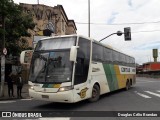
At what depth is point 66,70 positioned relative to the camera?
12.1m

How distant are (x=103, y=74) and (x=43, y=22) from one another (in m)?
36.8

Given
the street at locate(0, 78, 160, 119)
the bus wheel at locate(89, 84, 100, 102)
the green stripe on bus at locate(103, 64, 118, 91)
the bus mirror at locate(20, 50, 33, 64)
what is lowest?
the street at locate(0, 78, 160, 119)

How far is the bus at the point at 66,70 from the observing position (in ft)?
39.0

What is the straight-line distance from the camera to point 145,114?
10734 millimetres

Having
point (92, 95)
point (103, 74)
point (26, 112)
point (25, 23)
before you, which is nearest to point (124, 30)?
point (25, 23)

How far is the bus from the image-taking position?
1188 cm

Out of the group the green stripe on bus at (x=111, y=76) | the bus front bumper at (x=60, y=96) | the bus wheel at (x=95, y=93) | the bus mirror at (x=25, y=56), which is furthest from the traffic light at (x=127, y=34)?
the bus front bumper at (x=60, y=96)

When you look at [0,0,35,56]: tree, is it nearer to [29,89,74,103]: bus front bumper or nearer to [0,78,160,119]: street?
[0,78,160,119]: street

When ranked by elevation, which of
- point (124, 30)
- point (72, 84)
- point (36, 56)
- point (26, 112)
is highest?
point (124, 30)

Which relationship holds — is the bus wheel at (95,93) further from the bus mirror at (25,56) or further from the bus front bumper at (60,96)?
the bus mirror at (25,56)

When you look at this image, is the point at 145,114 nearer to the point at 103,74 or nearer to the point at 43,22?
the point at 103,74

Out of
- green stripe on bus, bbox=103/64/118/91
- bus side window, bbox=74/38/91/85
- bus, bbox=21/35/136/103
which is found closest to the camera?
bus, bbox=21/35/136/103

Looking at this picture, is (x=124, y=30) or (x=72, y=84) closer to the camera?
(x=72, y=84)

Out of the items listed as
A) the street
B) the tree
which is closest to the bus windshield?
the street
